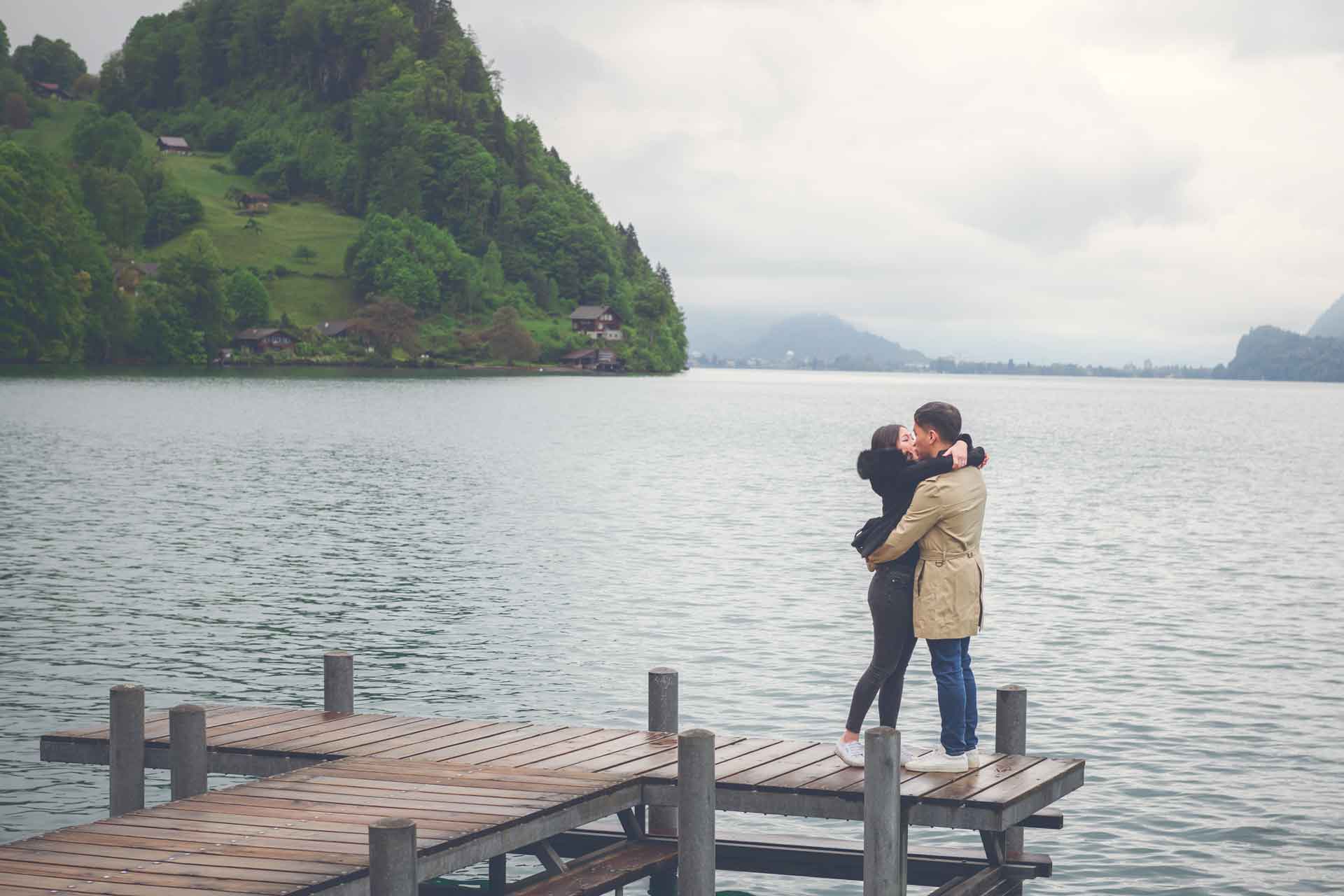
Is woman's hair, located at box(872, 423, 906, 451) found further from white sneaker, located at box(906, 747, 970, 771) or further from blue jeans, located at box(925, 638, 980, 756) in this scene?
white sneaker, located at box(906, 747, 970, 771)

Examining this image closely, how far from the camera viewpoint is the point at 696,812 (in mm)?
10219

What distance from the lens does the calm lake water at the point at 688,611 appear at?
16406mm

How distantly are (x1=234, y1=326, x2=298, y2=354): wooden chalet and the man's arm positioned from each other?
182 metres

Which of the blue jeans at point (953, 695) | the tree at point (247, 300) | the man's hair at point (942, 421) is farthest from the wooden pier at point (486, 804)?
the tree at point (247, 300)

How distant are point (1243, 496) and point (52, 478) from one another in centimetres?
4845

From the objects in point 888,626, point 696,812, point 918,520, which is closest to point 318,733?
point 696,812

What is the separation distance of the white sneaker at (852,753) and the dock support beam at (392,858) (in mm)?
4128

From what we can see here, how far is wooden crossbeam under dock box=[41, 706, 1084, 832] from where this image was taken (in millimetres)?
10500

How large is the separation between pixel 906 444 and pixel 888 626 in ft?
4.82

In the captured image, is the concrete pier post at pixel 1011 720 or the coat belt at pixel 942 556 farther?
the concrete pier post at pixel 1011 720

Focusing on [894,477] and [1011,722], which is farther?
[1011,722]

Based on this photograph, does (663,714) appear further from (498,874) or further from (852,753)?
(852,753)

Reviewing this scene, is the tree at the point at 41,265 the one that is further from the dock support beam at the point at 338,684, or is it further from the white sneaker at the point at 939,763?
the white sneaker at the point at 939,763

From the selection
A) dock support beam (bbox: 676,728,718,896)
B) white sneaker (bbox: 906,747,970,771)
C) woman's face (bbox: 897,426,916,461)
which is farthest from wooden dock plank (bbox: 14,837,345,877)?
woman's face (bbox: 897,426,916,461)
